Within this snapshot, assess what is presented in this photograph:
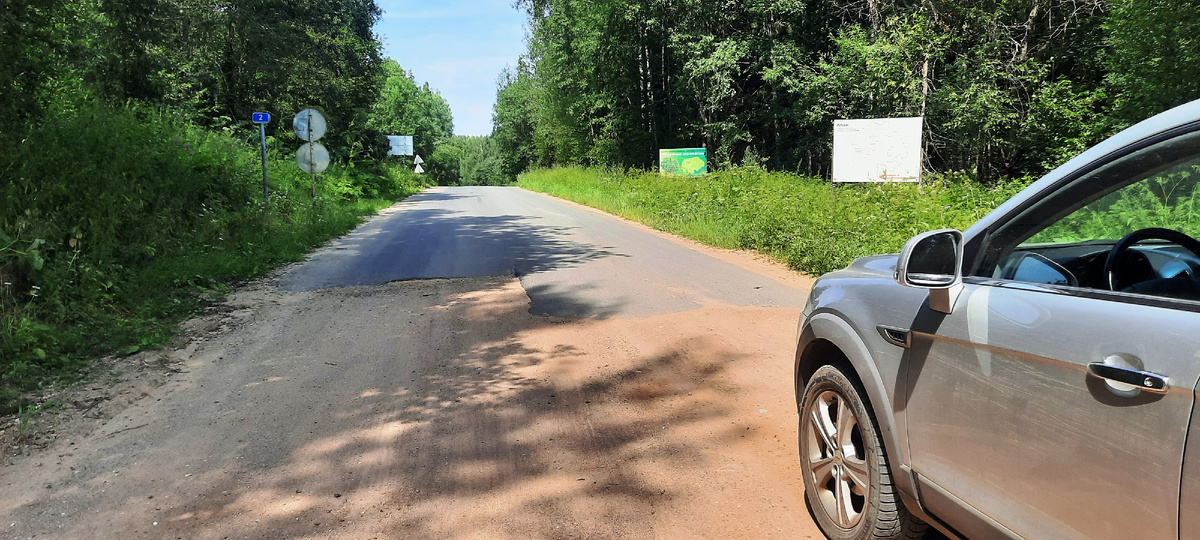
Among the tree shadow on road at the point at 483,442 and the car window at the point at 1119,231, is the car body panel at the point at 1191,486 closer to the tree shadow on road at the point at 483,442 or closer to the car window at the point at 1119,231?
the car window at the point at 1119,231

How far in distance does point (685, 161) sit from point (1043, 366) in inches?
877

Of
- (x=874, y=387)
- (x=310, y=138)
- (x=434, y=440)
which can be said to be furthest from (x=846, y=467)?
(x=310, y=138)

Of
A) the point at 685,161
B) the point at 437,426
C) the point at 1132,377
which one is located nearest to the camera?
the point at 1132,377

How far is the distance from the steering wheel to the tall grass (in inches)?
242

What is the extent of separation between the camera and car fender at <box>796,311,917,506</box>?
255 cm

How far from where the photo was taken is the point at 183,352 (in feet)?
20.4

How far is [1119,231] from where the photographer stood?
2.39m

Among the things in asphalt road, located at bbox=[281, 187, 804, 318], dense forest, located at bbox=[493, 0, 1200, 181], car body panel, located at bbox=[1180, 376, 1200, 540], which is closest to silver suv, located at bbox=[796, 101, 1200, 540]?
car body panel, located at bbox=[1180, 376, 1200, 540]

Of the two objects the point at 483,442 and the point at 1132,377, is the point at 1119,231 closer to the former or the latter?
the point at 1132,377

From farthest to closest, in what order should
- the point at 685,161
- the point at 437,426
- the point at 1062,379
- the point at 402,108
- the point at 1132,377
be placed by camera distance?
the point at 402,108 < the point at 685,161 < the point at 437,426 < the point at 1062,379 < the point at 1132,377

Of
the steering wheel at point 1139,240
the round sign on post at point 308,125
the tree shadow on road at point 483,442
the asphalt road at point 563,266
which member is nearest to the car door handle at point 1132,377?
the steering wheel at point 1139,240

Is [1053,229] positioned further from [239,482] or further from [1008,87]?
[1008,87]

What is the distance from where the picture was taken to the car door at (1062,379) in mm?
1592

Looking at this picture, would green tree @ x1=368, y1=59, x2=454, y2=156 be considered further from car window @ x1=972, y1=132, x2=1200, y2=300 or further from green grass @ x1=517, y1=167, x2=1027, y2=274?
car window @ x1=972, y1=132, x2=1200, y2=300
